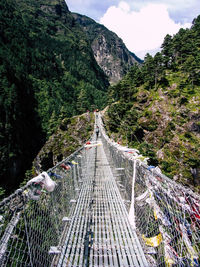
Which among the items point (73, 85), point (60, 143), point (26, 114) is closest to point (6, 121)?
point (26, 114)

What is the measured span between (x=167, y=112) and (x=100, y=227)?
21823 mm

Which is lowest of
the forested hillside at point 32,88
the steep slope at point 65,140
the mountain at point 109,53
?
the steep slope at point 65,140

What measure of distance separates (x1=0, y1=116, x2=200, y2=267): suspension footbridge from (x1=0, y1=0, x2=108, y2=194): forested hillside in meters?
29.2

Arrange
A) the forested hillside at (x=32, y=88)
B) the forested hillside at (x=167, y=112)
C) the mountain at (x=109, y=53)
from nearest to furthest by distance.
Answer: the forested hillside at (x=167, y=112)
the forested hillside at (x=32, y=88)
the mountain at (x=109, y=53)

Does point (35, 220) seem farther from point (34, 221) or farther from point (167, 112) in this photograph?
point (167, 112)

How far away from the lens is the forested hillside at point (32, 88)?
3169 cm

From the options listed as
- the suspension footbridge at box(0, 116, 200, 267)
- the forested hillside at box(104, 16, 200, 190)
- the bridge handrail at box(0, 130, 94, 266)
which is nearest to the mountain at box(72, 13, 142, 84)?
the forested hillside at box(104, 16, 200, 190)

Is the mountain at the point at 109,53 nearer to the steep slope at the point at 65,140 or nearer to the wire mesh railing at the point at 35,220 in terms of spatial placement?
the steep slope at the point at 65,140

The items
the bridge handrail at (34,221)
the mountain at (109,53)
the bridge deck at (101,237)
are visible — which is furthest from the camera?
the mountain at (109,53)

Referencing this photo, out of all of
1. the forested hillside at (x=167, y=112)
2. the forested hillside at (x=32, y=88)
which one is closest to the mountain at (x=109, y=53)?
the forested hillside at (x=32, y=88)

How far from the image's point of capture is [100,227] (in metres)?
2.66

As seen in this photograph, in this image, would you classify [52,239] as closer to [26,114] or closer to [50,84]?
[26,114]

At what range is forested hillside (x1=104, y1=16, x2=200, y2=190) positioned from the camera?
1748cm

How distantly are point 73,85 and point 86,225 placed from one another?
61032mm
